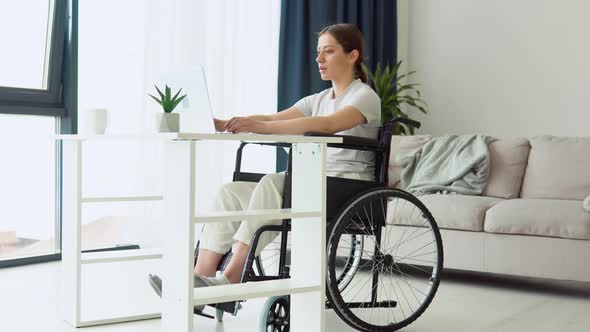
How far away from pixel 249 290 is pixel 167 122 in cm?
56

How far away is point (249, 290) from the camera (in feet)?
6.68

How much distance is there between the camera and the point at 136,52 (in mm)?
4191

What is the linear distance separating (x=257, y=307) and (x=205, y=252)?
1.73 ft

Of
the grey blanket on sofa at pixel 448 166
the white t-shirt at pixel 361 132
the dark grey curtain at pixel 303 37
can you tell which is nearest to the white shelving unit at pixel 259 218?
the white t-shirt at pixel 361 132

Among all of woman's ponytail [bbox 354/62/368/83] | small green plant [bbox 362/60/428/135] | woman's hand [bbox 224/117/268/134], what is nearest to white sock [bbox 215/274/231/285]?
woman's hand [bbox 224/117/268/134]

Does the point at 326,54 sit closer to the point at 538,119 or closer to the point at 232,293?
the point at 232,293

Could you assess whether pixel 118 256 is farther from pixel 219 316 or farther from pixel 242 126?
pixel 242 126

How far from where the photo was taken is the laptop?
7.29 ft

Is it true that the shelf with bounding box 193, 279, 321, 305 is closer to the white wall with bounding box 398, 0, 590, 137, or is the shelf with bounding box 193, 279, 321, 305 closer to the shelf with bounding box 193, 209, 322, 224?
the shelf with bounding box 193, 209, 322, 224

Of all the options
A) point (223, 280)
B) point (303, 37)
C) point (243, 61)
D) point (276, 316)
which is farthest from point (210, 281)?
point (303, 37)

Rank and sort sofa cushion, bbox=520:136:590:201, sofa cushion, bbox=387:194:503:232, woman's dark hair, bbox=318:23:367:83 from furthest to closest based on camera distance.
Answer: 1. sofa cushion, bbox=520:136:590:201
2. sofa cushion, bbox=387:194:503:232
3. woman's dark hair, bbox=318:23:367:83

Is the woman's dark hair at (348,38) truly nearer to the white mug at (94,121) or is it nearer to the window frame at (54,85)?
the white mug at (94,121)

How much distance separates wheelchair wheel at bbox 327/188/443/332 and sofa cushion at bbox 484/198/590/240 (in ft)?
1.11

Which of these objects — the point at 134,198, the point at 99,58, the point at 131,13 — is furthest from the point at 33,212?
the point at 134,198
